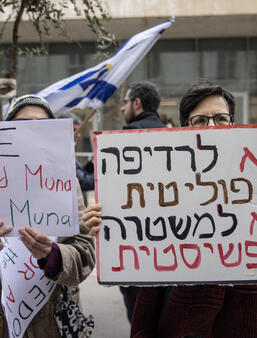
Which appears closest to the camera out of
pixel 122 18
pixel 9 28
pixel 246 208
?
pixel 246 208

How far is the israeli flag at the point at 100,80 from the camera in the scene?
3928 millimetres

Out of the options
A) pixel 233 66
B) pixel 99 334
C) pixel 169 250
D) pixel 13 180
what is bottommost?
pixel 99 334

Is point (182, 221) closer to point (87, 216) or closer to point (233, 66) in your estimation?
point (87, 216)

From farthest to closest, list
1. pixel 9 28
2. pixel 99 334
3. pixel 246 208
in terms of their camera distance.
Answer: pixel 9 28, pixel 99 334, pixel 246 208

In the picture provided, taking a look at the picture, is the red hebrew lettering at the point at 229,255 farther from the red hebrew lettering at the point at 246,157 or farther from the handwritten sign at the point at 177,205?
the red hebrew lettering at the point at 246,157

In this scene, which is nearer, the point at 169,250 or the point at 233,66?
the point at 169,250

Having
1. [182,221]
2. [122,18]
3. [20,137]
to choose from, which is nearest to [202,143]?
[182,221]

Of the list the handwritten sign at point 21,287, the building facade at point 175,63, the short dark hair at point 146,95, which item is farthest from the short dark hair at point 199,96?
the building facade at point 175,63

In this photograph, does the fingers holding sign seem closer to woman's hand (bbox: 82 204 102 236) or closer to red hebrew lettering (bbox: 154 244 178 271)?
woman's hand (bbox: 82 204 102 236)

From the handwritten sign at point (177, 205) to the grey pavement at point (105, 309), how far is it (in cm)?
243

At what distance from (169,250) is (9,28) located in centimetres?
922

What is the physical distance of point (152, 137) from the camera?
60.6 inches

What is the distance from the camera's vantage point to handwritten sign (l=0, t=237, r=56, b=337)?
1728mm

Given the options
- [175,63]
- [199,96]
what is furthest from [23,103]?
[175,63]
